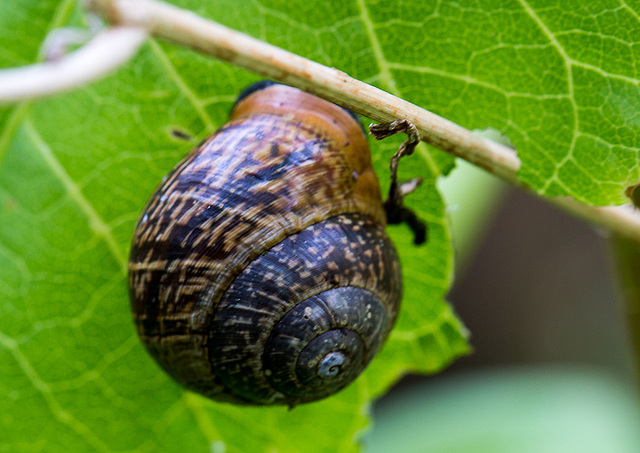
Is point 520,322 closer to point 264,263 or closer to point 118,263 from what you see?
point 118,263

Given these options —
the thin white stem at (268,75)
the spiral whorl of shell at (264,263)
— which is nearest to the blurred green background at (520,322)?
the thin white stem at (268,75)

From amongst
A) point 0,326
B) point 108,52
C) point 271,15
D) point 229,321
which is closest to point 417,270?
point 229,321

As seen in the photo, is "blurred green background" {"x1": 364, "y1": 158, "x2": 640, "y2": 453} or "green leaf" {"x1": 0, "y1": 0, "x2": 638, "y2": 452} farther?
"blurred green background" {"x1": 364, "y1": 158, "x2": 640, "y2": 453}

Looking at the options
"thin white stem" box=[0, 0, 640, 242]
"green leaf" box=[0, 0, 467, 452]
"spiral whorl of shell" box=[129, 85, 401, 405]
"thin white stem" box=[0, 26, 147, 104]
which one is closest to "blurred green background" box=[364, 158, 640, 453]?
"green leaf" box=[0, 0, 467, 452]

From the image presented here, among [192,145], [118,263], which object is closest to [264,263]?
[192,145]

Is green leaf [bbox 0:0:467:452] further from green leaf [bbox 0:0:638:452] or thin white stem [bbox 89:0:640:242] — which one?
thin white stem [bbox 89:0:640:242]

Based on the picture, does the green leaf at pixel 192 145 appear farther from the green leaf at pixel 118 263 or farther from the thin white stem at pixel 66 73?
the thin white stem at pixel 66 73

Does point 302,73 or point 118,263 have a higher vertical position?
point 302,73

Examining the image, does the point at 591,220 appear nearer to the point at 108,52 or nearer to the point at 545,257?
the point at 108,52
